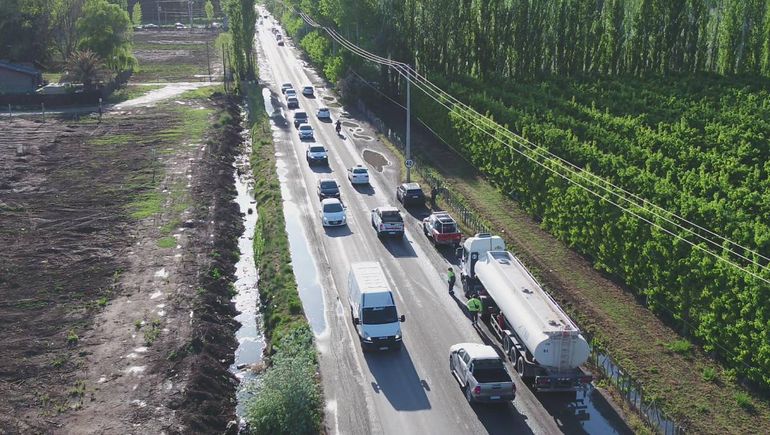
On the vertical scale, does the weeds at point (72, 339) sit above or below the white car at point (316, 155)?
below

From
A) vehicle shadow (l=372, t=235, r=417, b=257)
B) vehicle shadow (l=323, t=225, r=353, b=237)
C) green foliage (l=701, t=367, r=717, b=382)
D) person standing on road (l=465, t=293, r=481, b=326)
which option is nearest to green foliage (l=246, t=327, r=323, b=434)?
person standing on road (l=465, t=293, r=481, b=326)

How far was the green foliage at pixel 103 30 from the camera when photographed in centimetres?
10594

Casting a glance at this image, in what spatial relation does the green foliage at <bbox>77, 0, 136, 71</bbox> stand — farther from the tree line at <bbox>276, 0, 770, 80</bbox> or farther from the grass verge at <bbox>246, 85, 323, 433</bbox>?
the grass verge at <bbox>246, 85, 323, 433</bbox>

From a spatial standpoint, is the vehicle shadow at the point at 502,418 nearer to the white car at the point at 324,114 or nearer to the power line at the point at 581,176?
Answer: the power line at the point at 581,176

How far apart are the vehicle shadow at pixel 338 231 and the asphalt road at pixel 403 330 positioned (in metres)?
0.07

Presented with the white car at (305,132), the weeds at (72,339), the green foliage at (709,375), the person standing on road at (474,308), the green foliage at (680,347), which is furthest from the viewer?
the white car at (305,132)

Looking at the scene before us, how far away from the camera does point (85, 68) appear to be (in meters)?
95.3

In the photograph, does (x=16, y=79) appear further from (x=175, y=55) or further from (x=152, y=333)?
(x=152, y=333)

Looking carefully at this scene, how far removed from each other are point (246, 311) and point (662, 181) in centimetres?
2459

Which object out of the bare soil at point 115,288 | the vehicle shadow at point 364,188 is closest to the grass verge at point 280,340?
the bare soil at point 115,288

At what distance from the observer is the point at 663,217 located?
35.4 metres

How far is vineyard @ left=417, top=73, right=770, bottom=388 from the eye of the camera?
31.4 meters

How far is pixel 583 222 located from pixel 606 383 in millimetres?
14149

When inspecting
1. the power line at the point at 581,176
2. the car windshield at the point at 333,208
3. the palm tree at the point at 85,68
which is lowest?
the car windshield at the point at 333,208
